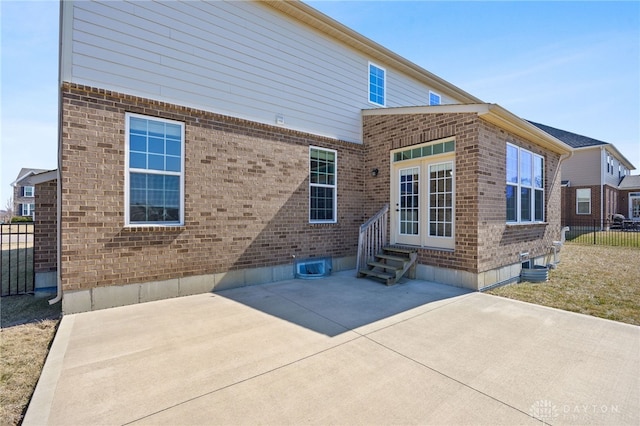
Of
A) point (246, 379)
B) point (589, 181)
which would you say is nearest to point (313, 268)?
point (246, 379)

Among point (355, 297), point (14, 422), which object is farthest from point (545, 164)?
point (14, 422)

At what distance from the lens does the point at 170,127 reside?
18.7ft

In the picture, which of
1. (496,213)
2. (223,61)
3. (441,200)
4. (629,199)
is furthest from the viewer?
(629,199)

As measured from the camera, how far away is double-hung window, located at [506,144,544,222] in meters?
7.35

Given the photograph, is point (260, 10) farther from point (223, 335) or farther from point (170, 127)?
point (223, 335)

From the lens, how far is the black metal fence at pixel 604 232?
14516 mm

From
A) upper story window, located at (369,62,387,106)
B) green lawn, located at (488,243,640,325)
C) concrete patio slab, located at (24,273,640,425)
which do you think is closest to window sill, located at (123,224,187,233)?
concrete patio slab, located at (24,273,640,425)

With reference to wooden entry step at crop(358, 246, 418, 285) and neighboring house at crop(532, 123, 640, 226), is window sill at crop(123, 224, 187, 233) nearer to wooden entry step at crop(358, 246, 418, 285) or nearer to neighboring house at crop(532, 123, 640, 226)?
wooden entry step at crop(358, 246, 418, 285)

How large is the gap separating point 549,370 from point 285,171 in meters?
5.98

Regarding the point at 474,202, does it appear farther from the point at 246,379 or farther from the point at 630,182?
the point at 630,182

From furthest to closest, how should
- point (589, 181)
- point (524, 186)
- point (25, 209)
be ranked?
point (25, 209) < point (589, 181) < point (524, 186)

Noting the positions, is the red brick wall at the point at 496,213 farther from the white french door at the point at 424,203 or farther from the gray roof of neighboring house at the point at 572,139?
the gray roof of neighboring house at the point at 572,139

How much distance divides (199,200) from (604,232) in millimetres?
23941

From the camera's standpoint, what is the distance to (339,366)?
305cm
